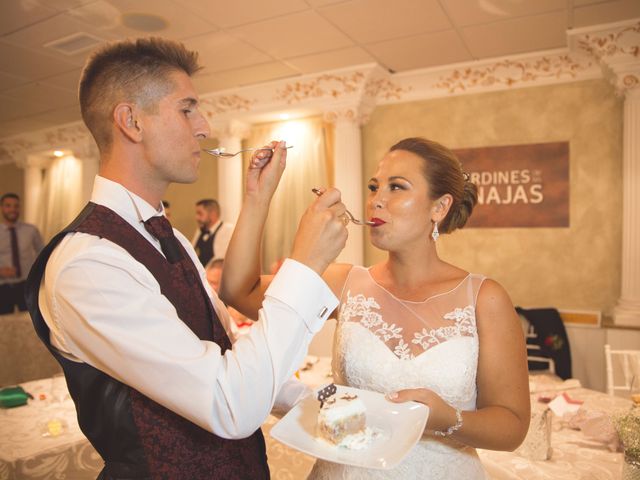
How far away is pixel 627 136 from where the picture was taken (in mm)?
4367

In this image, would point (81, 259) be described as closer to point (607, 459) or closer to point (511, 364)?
point (511, 364)

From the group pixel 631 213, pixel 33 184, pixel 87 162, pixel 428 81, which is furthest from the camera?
pixel 33 184

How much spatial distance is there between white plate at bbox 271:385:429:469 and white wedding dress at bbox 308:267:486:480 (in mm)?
292

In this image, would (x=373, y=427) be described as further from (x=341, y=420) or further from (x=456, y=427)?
(x=456, y=427)

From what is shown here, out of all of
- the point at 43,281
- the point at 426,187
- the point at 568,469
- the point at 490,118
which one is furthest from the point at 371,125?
the point at 43,281

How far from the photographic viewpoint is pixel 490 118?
5062 millimetres

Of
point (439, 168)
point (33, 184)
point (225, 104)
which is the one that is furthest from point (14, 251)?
point (439, 168)

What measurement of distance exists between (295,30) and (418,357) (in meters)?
3.33

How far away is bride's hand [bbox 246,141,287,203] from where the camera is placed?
1425mm

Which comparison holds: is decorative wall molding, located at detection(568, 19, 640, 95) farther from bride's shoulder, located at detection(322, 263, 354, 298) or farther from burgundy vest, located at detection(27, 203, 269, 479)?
burgundy vest, located at detection(27, 203, 269, 479)

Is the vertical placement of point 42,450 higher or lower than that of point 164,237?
lower

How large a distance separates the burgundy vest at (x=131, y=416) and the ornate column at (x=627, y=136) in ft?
14.5

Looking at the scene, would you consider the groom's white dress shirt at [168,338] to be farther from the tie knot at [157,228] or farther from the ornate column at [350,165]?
the ornate column at [350,165]

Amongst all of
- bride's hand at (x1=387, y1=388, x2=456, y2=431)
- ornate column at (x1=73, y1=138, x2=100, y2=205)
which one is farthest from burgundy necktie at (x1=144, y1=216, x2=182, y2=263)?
ornate column at (x1=73, y1=138, x2=100, y2=205)
